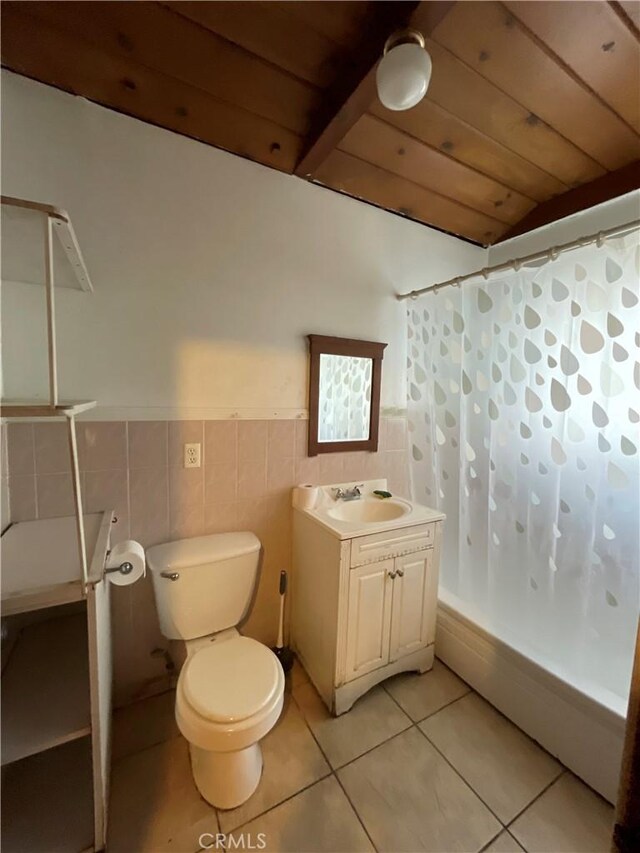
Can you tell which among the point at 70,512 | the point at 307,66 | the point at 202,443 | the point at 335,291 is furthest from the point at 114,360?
the point at 307,66

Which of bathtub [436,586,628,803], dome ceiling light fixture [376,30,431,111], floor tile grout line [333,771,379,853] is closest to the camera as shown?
dome ceiling light fixture [376,30,431,111]

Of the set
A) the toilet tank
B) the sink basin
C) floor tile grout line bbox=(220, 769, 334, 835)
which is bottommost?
floor tile grout line bbox=(220, 769, 334, 835)

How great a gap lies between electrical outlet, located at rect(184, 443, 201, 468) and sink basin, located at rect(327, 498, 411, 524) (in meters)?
0.69

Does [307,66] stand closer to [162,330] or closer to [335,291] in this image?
[335,291]

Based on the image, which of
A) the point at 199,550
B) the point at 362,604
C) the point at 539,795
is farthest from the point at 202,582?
the point at 539,795

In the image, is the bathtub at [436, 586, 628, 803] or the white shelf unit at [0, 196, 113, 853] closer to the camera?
the white shelf unit at [0, 196, 113, 853]

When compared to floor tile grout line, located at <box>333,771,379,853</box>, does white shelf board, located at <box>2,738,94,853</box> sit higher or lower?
higher

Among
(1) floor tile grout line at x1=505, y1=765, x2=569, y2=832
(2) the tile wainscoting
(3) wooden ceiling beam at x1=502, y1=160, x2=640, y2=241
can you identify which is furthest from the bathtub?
(3) wooden ceiling beam at x1=502, y1=160, x2=640, y2=241

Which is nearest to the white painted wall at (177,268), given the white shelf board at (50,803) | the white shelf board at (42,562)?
the white shelf board at (42,562)

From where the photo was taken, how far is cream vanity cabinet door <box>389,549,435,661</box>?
1480 millimetres

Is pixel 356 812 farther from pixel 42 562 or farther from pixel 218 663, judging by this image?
pixel 42 562

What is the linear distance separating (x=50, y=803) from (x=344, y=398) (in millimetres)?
1833

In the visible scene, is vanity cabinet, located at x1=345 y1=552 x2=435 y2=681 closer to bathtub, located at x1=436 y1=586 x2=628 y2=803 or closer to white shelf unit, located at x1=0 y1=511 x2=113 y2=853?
bathtub, located at x1=436 y1=586 x2=628 y2=803

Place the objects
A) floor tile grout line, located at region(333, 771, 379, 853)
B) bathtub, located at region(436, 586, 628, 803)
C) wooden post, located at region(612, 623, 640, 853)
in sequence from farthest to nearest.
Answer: bathtub, located at region(436, 586, 628, 803)
floor tile grout line, located at region(333, 771, 379, 853)
wooden post, located at region(612, 623, 640, 853)
